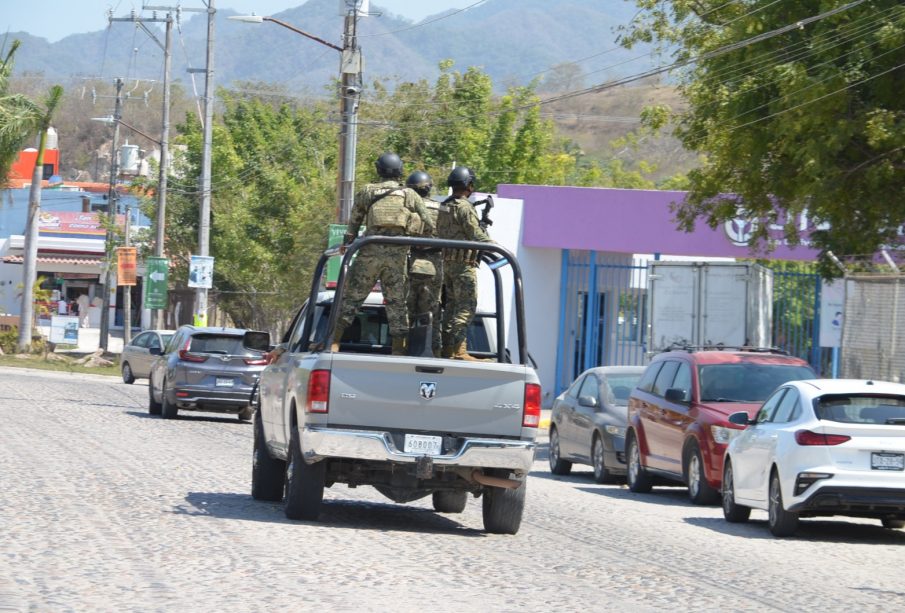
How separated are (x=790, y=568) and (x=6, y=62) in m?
52.8

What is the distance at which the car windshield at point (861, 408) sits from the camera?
553 inches

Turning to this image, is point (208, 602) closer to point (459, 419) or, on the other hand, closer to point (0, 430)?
point (459, 419)

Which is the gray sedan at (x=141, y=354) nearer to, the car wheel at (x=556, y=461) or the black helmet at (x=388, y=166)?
the car wheel at (x=556, y=461)

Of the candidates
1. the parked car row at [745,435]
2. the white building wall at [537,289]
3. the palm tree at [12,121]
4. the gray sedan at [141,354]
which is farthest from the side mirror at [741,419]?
the palm tree at [12,121]

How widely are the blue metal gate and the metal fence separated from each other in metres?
8.75

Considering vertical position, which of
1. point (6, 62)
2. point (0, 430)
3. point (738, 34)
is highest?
point (6, 62)

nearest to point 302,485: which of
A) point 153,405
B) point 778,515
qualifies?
point 778,515

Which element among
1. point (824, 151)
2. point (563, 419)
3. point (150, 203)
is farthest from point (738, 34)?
point (150, 203)

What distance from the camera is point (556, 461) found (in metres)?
22.6

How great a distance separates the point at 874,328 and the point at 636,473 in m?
6.28

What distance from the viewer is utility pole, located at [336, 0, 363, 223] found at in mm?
31594

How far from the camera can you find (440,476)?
1233 cm

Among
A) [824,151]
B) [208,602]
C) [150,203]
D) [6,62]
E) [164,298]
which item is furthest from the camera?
[150,203]

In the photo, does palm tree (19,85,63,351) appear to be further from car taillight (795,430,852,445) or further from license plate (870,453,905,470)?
license plate (870,453,905,470)
